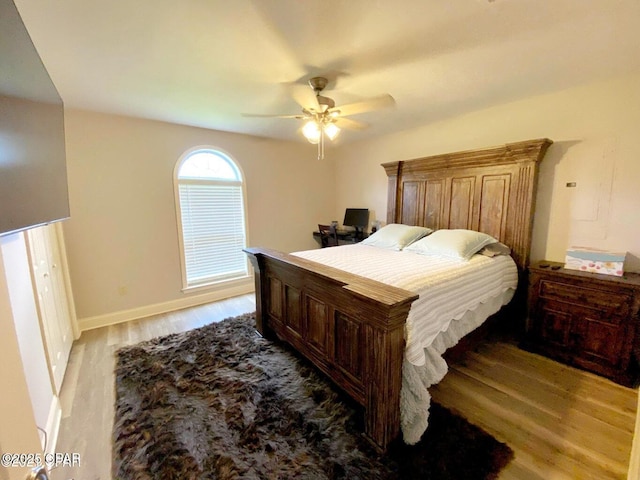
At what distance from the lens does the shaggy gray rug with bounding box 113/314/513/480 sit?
1.39m

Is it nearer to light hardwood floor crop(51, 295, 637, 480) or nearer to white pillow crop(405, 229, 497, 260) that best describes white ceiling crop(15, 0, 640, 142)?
white pillow crop(405, 229, 497, 260)

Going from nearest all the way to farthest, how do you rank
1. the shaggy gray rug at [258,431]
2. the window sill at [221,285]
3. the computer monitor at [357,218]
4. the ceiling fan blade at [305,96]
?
1. the shaggy gray rug at [258,431]
2. the ceiling fan blade at [305,96]
3. the window sill at [221,285]
4. the computer monitor at [357,218]

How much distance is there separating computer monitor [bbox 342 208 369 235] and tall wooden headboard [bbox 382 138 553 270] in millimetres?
562

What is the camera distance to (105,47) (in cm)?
171

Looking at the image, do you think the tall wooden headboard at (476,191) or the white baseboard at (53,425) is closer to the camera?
the white baseboard at (53,425)

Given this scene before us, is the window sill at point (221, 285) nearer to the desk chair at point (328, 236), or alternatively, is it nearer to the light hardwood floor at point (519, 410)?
the light hardwood floor at point (519, 410)

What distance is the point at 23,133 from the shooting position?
101cm

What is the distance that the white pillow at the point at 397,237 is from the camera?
301 centimetres

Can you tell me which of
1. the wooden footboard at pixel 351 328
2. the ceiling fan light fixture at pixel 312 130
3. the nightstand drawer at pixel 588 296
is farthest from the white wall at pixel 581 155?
the wooden footboard at pixel 351 328

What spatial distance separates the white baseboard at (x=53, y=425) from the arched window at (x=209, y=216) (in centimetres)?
190

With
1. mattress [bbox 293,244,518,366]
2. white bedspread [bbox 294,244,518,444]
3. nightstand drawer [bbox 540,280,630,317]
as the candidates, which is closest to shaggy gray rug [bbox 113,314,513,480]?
white bedspread [bbox 294,244,518,444]

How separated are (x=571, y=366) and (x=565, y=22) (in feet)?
8.18

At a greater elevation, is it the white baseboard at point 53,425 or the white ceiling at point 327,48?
the white ceiling at point 327,48

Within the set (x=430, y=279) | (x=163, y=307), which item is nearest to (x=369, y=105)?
(x=430, y=279)
